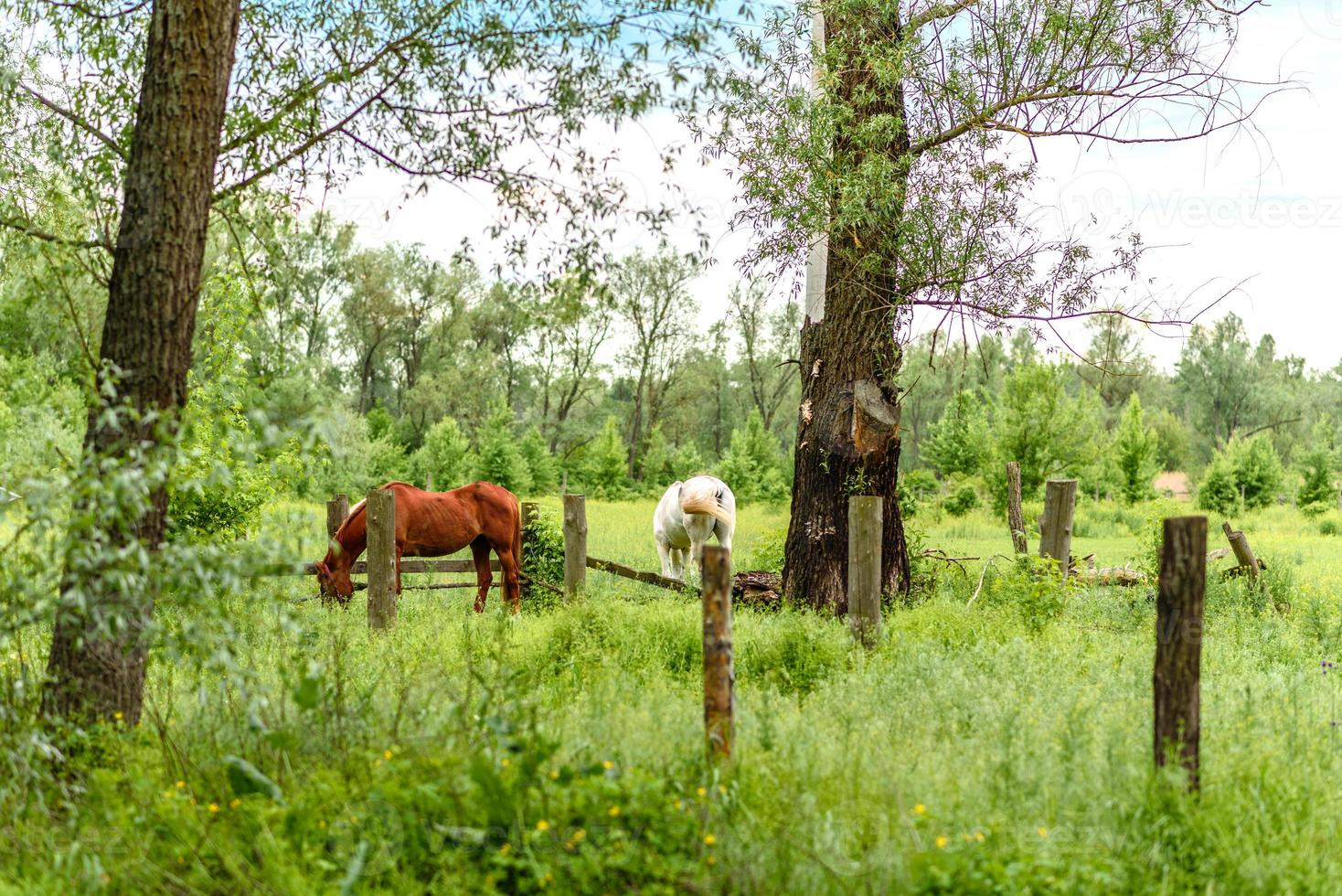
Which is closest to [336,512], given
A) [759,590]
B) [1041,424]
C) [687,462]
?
[759,590]

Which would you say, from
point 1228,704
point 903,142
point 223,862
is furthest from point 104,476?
point 903,142

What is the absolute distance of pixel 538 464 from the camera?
152 ft

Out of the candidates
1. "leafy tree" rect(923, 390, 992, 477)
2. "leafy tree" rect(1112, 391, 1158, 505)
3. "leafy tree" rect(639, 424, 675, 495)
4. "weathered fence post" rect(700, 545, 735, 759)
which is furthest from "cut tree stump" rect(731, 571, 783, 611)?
"leafy tree" rect(639, 424, 675, 495)

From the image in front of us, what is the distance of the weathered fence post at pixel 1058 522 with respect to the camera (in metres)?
11.1

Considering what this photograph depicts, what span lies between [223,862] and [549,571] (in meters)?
10.1

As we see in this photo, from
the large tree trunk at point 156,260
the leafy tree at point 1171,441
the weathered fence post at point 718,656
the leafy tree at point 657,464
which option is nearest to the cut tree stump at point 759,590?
the weathered fence post at point 718,656

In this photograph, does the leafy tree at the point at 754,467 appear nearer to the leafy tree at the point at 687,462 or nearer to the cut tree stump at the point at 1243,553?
the leafy tree at the point at 687,462

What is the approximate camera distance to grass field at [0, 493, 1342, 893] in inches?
167

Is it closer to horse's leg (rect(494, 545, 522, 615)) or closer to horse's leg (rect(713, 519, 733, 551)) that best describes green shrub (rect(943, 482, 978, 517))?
horse's leg (rect(713, 519, 733, 551))

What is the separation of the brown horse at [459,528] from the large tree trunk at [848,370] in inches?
160

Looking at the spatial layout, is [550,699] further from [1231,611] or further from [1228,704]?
[1231,611]

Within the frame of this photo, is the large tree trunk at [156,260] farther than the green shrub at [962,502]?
No

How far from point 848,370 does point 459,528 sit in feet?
18.0

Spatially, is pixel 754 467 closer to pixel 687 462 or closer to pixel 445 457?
pixel 687 462
